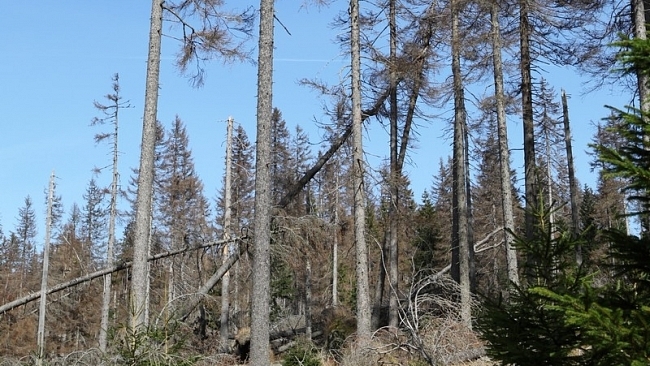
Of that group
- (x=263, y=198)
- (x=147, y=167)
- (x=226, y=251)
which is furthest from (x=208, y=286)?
(x=263, y=198)

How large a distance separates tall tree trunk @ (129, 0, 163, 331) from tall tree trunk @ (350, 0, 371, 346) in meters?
4.56

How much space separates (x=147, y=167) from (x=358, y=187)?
17.3ft

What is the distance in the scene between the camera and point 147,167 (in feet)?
38.2

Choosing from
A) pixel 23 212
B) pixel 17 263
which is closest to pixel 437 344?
pixel 17 263

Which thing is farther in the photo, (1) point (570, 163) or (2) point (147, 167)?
(1) point (570, 163)

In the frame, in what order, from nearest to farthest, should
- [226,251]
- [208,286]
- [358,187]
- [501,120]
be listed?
[358,187]
[208,286]
[501,120]
[226,251]

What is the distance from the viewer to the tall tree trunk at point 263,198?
10.7 metres

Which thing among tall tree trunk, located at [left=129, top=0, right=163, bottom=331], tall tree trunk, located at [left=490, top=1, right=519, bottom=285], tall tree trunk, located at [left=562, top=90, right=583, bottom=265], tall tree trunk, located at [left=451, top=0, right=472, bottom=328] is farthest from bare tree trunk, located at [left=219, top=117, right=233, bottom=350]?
tall tree trunk, located at [left=562, top=90, right=583, bottom=265]

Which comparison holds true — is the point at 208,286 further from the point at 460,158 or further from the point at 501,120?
the point at 501,120

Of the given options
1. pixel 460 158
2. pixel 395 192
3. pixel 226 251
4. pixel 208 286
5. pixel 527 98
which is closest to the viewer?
pixel 208 286

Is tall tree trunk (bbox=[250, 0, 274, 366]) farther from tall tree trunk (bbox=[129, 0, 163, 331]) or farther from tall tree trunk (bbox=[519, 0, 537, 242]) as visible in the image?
tall tree trunk (bbox=[519, 0, 537, 242])

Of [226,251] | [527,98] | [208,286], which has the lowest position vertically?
[208,286]

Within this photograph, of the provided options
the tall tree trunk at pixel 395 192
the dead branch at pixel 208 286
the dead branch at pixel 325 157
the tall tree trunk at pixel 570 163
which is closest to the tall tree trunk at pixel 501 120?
the tall tree trunk at pixel 395 192

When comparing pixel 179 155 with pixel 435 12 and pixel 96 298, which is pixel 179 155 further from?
pixel 435 12
